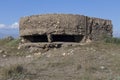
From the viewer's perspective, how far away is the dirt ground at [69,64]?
9.23 meters

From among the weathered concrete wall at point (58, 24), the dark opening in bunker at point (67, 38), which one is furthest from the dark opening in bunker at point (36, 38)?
the weathered concrete wall at point (58, 24)

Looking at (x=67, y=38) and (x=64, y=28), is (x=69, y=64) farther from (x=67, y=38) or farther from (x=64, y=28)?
(x=67, y=38)

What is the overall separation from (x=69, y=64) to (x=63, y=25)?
160 inches

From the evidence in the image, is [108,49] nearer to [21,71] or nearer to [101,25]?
[101,25]

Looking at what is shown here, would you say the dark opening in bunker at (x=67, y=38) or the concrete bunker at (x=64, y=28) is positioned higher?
the concrete bunker at (x=64, y=28)

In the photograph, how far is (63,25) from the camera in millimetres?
14711

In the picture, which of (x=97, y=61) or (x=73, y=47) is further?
(x=73, y=47)

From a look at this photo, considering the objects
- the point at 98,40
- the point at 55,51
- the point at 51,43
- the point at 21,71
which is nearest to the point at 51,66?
the point at 21,71

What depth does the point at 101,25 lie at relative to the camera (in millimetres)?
15422

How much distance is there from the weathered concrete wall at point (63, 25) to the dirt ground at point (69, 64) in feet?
2.54

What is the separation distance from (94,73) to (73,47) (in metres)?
4.62

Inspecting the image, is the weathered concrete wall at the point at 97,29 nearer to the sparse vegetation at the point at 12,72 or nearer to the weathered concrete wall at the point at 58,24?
the weathered concrete wall at the point at 58,24

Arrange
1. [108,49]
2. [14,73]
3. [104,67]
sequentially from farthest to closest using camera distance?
[108,49] < [104,67] < [14,73]

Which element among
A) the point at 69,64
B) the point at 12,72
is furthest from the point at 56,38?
the point at 12,72
